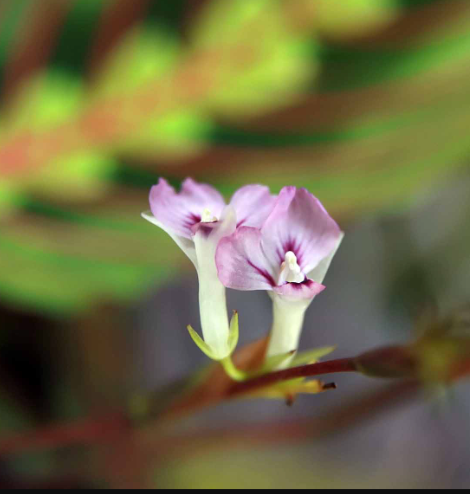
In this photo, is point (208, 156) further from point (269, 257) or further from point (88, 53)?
point (269, 257)

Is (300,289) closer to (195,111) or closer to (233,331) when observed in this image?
(233,331)

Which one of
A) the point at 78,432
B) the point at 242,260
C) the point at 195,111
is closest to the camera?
the point at 242,260

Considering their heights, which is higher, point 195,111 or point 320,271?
point 195,111

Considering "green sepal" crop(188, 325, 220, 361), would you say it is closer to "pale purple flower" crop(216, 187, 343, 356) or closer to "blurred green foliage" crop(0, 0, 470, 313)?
"pale purple flower" crop(216, 187, 343, 356)

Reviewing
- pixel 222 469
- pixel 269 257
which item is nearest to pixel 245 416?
pixel 222 469

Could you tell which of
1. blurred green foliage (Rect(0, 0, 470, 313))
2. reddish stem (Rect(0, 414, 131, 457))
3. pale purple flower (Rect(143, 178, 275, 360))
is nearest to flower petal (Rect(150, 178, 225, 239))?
pale purple flower (Rect(143, 178, 275, 360))

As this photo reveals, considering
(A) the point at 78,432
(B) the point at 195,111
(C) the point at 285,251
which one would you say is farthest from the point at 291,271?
(B) the point at 195,111
